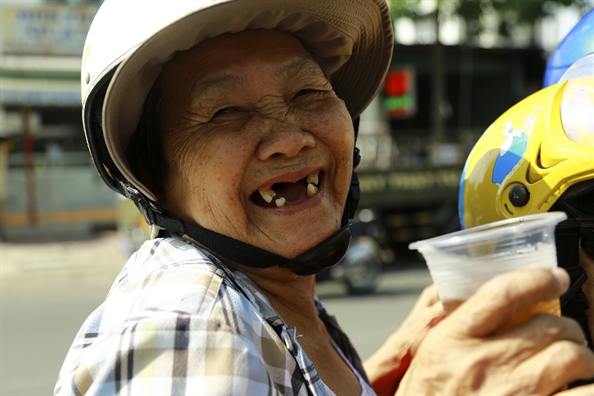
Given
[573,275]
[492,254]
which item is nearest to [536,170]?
[573,275]

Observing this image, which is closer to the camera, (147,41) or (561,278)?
(561,278)

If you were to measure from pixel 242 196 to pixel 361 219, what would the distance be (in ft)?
31.0

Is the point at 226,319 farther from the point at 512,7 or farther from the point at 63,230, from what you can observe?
the point at 63,230

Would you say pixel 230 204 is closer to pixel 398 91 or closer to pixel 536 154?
pixel 536 154

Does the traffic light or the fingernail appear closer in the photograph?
the fingernail

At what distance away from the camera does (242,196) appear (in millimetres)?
1591

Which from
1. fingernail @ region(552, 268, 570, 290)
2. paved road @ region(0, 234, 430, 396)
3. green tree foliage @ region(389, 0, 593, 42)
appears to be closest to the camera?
fingernail @ region(552, 268, 570, 290)

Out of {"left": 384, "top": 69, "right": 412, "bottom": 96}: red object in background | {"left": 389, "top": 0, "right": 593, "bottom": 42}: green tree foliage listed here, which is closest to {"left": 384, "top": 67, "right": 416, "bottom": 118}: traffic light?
{"left": 384, "top": 69, "right": 412, "bottom": 96}: red object in background

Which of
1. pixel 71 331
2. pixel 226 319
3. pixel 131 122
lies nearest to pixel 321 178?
pixel 131 122

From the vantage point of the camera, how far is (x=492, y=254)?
3.65 ft

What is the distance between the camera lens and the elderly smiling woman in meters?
1.12

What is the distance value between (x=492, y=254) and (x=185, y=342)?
53 cm

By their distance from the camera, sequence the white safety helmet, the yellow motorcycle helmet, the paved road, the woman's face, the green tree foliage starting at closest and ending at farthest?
the white safety helmet, the woman's face, the yellow motorcycle helmet, the paved road, the green tree foliage

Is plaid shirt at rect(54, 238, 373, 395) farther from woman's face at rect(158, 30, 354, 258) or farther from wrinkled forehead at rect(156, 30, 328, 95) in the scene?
wrinkled forehead at rect(156, 30, 328, 95)
